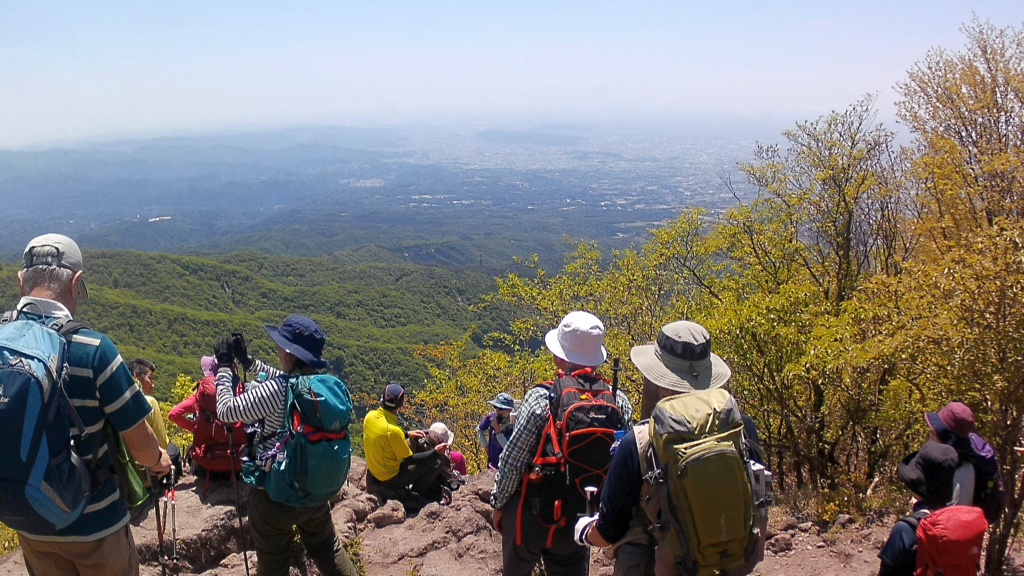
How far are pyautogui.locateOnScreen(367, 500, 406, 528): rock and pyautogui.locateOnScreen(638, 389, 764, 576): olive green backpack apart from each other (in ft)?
14.0

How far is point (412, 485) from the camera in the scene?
656cm

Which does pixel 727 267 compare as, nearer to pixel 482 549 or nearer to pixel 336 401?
pixel 482 549

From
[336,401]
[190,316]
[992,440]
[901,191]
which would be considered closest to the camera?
[336,401]

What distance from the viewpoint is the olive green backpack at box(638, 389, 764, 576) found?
2.25m

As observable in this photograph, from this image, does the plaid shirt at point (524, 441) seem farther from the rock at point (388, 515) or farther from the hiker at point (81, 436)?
the rock at point (388, 515)

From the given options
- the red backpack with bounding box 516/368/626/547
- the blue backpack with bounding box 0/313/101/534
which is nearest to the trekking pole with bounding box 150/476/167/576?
the blue backpack with bounding box 0/313/101/534

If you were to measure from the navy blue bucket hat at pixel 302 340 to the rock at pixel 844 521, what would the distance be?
5702 mm

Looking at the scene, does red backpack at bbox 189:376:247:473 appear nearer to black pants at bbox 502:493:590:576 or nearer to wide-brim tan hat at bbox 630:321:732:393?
black pants at bbox 502:493:590:576

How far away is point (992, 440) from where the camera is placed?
201 inches

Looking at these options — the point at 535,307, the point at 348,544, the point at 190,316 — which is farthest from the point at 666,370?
the point at 190,316

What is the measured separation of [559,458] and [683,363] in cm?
86

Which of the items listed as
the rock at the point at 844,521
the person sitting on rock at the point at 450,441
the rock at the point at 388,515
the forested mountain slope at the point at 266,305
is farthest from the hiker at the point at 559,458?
the forested mountain slope at the point at 266,305

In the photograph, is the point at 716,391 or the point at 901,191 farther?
the point at 901,191

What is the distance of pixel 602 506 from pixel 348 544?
3.59m
